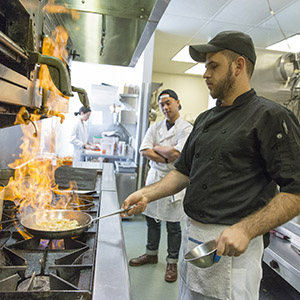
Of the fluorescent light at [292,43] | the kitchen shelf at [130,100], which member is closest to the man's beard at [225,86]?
the fluorescent light at [292,43]

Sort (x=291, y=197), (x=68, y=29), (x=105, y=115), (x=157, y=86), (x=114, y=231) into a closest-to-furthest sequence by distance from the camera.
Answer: (x=291, y=197) → (x=114, y=231) → (x=68, y=29) → (x=157, y=86) → (x=105, y=115)

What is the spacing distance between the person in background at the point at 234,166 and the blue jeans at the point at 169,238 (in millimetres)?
1369

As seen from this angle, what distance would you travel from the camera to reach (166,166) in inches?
116

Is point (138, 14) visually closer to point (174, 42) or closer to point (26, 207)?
point (26, 207)

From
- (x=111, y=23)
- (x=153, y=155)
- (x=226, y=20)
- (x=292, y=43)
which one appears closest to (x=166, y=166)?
(x=153, y=155)

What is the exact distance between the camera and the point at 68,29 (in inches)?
68.3

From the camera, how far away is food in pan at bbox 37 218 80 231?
116 centimetres

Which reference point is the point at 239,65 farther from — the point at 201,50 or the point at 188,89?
the point at 188,89

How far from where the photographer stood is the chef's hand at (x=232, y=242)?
3.19ft

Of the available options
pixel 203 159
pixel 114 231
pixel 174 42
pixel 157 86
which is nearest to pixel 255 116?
pixel 203 159

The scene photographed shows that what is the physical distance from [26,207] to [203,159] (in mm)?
925

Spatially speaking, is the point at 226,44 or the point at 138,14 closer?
the point at 226,44

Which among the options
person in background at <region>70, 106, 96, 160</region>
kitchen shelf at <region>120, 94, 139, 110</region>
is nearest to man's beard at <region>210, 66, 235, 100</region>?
kitchen shelf at <region>120, 94, 139, 110</region>

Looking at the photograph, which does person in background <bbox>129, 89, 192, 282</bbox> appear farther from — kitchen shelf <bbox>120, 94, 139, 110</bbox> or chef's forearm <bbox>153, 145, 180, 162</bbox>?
kitchen shelf <bbox>120, 94, 139, 110</bbox>
